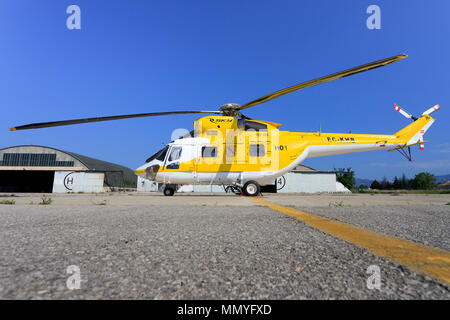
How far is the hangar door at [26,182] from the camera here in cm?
3299

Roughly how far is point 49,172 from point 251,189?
3343 cm

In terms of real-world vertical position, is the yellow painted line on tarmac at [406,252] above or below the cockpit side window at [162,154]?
below

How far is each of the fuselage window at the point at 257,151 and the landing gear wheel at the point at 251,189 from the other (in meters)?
1.18

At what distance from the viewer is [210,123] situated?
9055 millimetres

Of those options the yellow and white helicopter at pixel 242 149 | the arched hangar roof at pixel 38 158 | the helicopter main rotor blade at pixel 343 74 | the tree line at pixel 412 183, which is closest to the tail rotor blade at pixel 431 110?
the yellow and white helicopter at pixel 242 149

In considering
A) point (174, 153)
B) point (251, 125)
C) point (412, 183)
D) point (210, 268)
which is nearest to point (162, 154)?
point (174, 153)


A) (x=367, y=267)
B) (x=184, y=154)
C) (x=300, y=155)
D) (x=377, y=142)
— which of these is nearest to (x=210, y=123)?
(x=184, y=154)

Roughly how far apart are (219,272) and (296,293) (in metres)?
0.31

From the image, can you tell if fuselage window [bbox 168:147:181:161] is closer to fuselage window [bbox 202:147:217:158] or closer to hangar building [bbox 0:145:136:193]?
fuselage window [bbox 202:147:217:158]

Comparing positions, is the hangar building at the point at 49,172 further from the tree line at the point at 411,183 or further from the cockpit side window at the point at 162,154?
the tree line at the point at 411,183

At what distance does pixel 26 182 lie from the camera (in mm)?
35594

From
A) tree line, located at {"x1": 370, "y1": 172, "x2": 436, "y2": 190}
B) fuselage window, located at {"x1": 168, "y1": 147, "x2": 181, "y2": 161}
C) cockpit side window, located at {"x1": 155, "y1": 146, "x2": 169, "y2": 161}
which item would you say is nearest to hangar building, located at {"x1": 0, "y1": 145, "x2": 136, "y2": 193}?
cockpit side window, located at {"x1": 155, "y1": 146, "x2": 169, "y2": 161}

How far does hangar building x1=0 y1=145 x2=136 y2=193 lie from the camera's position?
25.9 m

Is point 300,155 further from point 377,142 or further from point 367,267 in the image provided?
point 367,267
